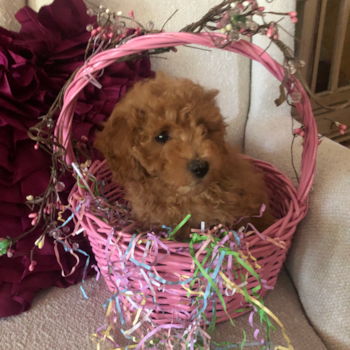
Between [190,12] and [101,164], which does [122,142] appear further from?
[190,12]

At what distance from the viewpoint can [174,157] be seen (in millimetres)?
874

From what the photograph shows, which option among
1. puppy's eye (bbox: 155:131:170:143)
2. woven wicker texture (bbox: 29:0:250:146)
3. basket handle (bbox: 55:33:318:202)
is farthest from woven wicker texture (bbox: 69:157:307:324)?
woven wicker texture (bbox: 29:0:250:146)

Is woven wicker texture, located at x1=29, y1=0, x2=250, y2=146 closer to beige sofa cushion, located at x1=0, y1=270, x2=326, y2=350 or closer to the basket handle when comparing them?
the basket handle

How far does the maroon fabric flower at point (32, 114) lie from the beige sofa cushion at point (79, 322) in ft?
0.15

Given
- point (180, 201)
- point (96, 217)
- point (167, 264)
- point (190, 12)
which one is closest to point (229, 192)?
point (180, 201)

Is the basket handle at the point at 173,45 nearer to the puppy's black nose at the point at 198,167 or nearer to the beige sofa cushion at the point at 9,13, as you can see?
the puppy's black nose at the point at 198,167

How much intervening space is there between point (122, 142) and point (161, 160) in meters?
0.14

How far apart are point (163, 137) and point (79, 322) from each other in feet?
2.34

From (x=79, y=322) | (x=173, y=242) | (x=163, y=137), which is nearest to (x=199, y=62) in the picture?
(x=163, y=137)

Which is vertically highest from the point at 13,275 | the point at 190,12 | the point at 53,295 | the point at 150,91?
the point at 190,12

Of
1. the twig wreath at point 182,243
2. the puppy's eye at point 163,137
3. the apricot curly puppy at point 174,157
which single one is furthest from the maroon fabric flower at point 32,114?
the puppy's eye at point 163,137

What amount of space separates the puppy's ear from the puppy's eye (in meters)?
0.07

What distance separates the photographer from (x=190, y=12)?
1521 mm

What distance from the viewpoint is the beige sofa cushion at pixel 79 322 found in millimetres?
998
